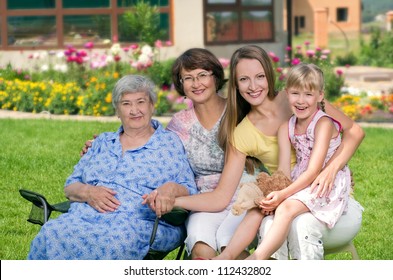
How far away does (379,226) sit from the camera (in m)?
6.50

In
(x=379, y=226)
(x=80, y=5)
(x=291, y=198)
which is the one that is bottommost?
(x=379, y=226)

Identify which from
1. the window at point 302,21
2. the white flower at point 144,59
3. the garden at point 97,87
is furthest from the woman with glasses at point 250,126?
the window at point 302,21

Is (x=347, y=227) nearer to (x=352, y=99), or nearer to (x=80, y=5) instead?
(x=352, y=99)

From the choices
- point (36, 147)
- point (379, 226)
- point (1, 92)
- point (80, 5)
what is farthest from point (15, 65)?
point (379, 226)

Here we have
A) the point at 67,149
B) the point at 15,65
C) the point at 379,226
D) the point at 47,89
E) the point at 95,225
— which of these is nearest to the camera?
the point at 95,225

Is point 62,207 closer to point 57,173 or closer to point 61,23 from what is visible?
point 57,173

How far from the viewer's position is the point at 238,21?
781 inches

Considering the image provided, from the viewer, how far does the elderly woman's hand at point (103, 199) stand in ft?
15.3

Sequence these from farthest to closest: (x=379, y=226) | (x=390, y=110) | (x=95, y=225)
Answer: (x=390, y=110), (x=379, y=226), (x=95, y=225)

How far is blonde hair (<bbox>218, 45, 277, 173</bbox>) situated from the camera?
181 inches

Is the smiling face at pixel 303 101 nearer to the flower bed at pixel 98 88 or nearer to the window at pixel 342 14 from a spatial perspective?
the flower bed at pixel 98 88

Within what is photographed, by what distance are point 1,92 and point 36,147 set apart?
13.2 ft

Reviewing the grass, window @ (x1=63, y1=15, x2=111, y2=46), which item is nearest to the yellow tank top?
the grass

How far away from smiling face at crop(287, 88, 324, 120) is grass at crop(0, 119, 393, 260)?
62.5 inches
